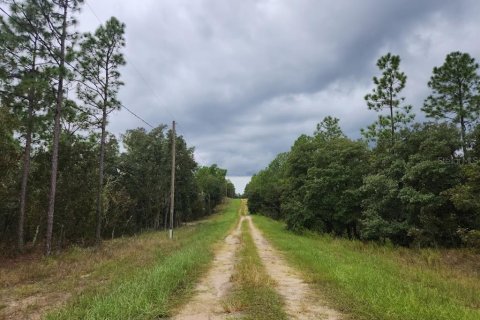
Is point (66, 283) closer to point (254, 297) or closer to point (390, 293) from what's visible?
point (254, 297)

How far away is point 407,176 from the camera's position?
72.8 feet

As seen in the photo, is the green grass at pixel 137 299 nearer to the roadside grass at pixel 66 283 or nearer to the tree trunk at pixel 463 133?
the roadside grass at pixel 66 283

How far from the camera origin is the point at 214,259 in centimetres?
1484

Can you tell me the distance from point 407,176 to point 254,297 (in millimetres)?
17228

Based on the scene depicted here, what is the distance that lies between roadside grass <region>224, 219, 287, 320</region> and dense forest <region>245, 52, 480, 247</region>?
12.9 meters

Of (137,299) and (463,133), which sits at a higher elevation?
(463,133)

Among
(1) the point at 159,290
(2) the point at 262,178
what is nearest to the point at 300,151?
(1) the point at 159,290

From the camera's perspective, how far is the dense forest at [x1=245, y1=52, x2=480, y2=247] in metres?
21.1

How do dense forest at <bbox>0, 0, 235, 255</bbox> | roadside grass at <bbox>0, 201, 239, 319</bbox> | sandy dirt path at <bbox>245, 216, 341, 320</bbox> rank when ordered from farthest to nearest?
1. dense forest at <bbox>0, 0, 235, 255</bbox>
2. roadside grass at <bbox>0, 201, 239, 319</bbox>
3. sandy dirt path at <bbox>245, 216, 341, 320</bbox>

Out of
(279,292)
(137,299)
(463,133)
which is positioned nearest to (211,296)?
(279,292)

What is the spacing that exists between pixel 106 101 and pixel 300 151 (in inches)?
836

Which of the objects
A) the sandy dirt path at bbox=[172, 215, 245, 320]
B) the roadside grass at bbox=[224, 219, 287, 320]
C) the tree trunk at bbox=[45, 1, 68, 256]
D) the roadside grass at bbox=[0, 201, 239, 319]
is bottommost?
the roadside grass at bbox=[0, 201, 239, 319]

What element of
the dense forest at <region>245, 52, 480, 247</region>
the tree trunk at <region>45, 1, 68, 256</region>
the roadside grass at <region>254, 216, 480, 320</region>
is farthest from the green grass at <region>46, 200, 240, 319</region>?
the dense forest at <region>245, 52, 480, 247</region>

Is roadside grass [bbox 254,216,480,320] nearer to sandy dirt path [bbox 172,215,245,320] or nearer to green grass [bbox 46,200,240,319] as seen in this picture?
sandy dirt path [bbox 172,215,245,320]
